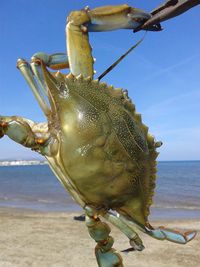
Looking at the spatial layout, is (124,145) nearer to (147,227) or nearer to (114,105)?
(114,105)

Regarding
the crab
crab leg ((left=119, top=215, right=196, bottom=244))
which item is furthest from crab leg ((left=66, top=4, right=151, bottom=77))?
crab leg ((left=119, top=215, right=196, bottom=244))

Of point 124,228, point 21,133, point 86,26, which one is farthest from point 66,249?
point 86,26

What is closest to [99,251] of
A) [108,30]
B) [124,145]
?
[124,145]

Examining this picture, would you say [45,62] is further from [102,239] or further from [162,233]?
[162,233]

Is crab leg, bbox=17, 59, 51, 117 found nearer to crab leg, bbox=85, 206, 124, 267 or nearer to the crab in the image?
the crab

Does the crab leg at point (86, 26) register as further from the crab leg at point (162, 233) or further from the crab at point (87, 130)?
the crab leg at point (162, 233)

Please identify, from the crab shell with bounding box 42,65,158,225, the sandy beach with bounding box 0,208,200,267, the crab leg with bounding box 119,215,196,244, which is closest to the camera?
the crab shell with bounding box 42,65,158,225

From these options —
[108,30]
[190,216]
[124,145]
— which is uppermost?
[108,30]
